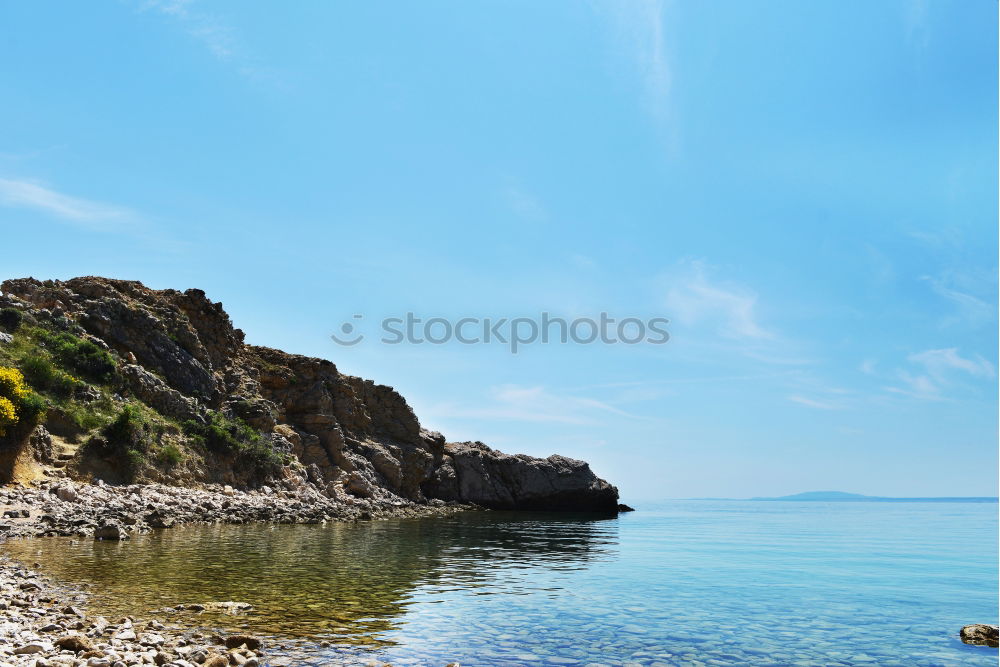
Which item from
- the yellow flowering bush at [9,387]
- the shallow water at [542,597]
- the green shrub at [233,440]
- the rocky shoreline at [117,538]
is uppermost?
the yellow flowering bush at [9,387]

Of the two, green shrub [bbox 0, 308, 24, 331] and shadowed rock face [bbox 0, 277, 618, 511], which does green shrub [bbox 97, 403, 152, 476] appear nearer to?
shadowed rock face [bbox 0, 277, 618, 511]

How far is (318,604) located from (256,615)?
84.0 inches

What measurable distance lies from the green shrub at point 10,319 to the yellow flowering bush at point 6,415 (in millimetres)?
17668

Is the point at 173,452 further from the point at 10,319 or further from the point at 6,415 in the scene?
the point at 10,319

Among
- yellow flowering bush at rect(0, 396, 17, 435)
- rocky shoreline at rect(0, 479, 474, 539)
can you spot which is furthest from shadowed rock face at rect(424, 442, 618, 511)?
yellow flowering bush at rect(0, 396, 17, 435)

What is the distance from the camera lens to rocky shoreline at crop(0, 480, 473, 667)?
38.1 feet

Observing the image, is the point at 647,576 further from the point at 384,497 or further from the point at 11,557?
the point at 384,497

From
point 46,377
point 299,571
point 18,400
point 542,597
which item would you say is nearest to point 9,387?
point 18,400

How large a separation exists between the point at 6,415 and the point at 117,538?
11676 millimetres

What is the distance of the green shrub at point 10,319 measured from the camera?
164 ft

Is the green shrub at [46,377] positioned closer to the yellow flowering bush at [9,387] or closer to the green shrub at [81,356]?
the green shrub at [81,356]

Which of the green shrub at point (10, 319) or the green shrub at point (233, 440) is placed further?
the green shrub at point (233, 440)

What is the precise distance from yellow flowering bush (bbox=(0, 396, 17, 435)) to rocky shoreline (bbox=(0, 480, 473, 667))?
343 cm

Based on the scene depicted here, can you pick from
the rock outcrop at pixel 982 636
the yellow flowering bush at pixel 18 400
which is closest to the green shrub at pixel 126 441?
the yellow flowering bush at pixel 18 400
